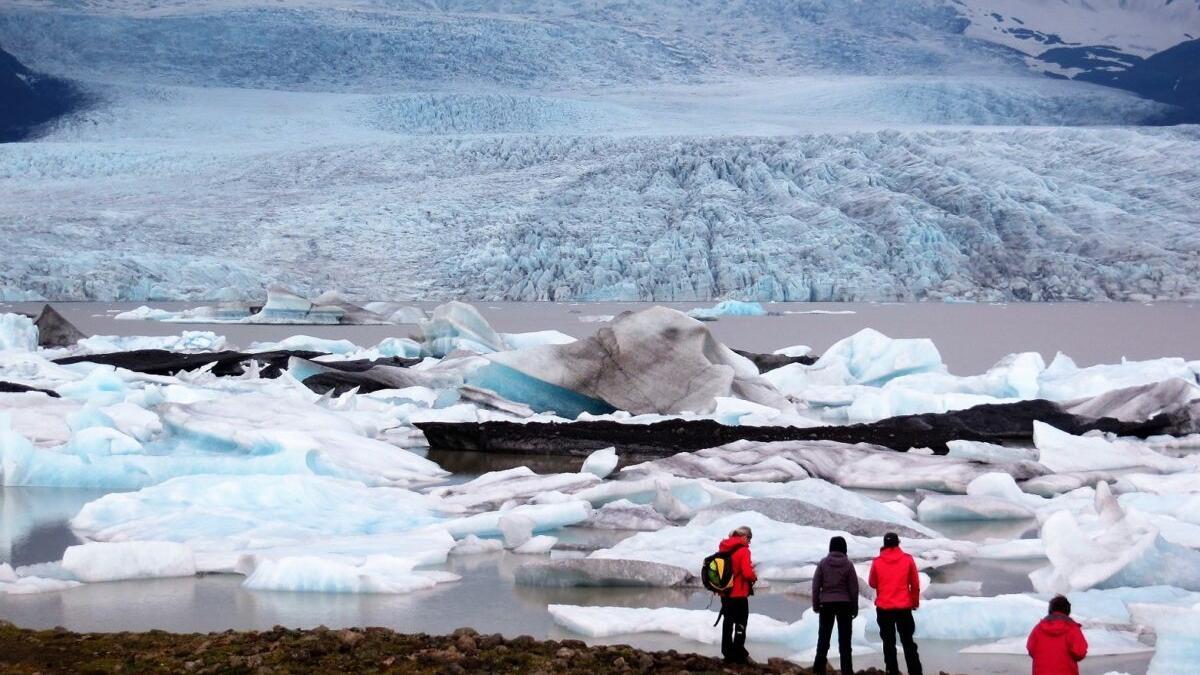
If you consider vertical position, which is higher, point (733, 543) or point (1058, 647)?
point (1058, 647)

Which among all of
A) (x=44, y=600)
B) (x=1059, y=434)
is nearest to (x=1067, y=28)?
(x=1059, y=434)

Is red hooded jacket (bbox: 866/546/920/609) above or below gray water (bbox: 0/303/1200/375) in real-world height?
above

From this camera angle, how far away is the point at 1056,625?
139 inches

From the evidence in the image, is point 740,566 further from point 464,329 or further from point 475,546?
point 464,329

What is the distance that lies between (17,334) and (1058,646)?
15.1m

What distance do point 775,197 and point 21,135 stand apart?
96.7 feet

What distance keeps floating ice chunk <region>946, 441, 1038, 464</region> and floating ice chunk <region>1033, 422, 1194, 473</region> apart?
204mm

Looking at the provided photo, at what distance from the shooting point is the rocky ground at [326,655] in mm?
3982

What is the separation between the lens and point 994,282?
103 ft

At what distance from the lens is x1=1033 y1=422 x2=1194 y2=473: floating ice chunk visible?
8.62m

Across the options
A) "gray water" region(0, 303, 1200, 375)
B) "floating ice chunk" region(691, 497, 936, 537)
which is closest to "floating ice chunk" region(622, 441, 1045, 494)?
"floating ice chunk" region(691, 497, 936, 537)

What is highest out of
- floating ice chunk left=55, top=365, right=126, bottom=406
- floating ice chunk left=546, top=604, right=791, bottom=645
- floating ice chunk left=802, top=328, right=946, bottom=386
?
floating ice chunk left=546, top=604, right=791, bottom=645

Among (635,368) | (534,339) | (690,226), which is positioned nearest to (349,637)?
(635,368)

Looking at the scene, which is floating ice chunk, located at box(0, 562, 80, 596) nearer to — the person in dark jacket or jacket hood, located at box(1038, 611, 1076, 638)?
the person in dark jacket
